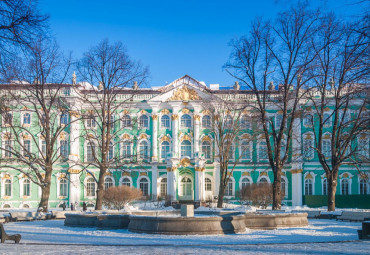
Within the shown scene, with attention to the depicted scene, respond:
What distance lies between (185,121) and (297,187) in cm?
1161

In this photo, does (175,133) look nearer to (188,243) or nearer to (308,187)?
(308,187)

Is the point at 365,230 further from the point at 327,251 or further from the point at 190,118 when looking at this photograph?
the point at 190,118

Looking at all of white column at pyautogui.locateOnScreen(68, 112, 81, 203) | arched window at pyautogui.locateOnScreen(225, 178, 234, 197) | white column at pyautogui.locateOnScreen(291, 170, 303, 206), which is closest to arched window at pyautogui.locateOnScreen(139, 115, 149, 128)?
white column at pyautogui.locateOnScreen(68, 112, 81, 203)

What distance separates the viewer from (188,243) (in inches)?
568

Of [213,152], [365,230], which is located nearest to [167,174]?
[213,152]

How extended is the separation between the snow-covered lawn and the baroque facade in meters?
26.4

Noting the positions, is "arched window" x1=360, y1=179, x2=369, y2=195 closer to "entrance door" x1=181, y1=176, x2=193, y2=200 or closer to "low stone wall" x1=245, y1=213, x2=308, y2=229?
"entrance door" x1=181, y1=176, x2=193, y2=200

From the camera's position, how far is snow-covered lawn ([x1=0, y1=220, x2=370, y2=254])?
12781 millimetres

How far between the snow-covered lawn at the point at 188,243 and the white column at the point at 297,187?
85.7ft

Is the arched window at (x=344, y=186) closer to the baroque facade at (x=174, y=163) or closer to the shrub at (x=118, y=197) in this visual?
the baroque facade at (x=174, y=163)

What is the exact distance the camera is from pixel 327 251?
505 inches

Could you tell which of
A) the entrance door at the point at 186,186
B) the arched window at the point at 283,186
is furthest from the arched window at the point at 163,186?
the arched window at the point at 283,186

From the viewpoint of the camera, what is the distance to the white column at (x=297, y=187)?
147 ft

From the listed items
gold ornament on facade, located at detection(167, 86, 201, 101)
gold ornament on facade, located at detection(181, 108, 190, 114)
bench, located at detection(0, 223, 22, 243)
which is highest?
gold ornament on facade, located at detection(167, 86, 201, 101)
